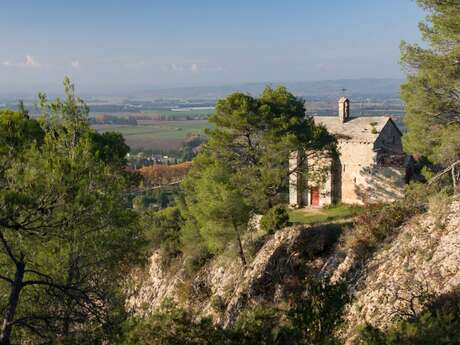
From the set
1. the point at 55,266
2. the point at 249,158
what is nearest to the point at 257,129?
the point at 249,158

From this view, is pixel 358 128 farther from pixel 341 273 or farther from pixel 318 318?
pixel 318 318

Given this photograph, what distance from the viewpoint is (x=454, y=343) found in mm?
7203

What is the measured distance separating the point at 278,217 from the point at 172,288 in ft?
24.0

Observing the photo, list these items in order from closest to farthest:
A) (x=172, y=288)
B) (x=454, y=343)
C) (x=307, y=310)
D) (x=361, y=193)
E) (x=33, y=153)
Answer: (x=454, y=343) → (x=307, y=310) → (x=33, y=153) → (x=172, y=288) → (x=361, y=193)

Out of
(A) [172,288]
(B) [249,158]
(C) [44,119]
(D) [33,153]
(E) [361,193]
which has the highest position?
(C) [44,119]

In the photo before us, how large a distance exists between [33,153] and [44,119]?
327 centimetres

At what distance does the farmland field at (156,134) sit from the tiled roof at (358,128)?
103 m

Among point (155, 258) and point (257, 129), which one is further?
point (155, 258)

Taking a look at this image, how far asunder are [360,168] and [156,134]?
5669 inches

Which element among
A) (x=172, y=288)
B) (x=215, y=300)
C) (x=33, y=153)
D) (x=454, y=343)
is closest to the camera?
(x=454, y=343)

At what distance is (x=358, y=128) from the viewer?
32.2 meters

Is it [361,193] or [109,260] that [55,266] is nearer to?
[109,260]

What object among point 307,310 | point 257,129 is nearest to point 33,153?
point 307,310

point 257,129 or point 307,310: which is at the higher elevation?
point 257,129
